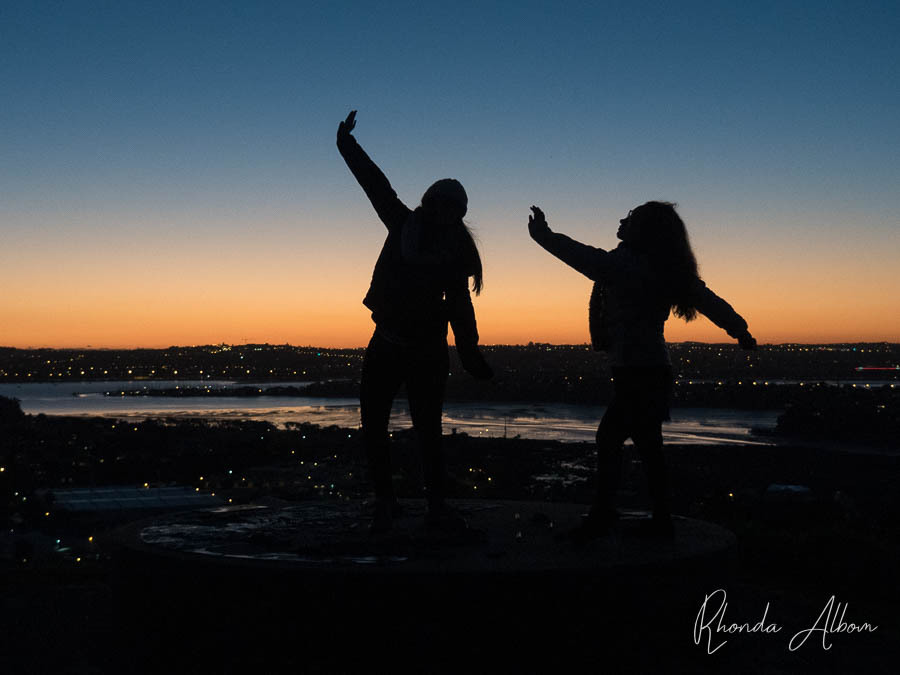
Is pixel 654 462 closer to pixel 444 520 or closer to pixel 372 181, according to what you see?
pixel 444 520

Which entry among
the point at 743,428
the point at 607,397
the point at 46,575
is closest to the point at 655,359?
the point at 46,575

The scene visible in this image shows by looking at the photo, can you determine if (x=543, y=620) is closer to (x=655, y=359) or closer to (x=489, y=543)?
(x=489, y=543)

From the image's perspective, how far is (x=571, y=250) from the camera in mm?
3299

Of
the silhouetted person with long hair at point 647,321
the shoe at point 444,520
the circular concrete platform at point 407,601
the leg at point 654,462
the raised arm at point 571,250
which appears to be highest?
the raised arm at point 571,250

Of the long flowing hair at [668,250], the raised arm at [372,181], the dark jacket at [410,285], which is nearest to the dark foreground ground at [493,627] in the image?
the long flowing hair at [668,250]

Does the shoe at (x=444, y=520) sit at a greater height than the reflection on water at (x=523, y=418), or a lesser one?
greater

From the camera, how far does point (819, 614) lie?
4676 millimetres

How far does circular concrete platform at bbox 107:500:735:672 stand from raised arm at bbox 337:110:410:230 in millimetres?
1617

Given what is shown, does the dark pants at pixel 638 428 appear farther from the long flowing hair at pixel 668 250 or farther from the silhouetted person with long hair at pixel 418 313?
the silhouetted person with long hair at pixel 418 313

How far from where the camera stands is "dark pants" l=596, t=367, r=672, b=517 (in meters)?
3.38

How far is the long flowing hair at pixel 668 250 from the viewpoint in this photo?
338 cm

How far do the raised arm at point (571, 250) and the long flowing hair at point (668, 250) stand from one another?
0.23 m

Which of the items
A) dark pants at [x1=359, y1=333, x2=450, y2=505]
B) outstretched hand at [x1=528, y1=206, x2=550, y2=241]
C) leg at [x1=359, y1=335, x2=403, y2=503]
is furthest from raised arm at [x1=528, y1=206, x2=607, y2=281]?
leg at [x1=359, y1=335, x2=403, y2=503]

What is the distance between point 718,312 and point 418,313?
135cm
